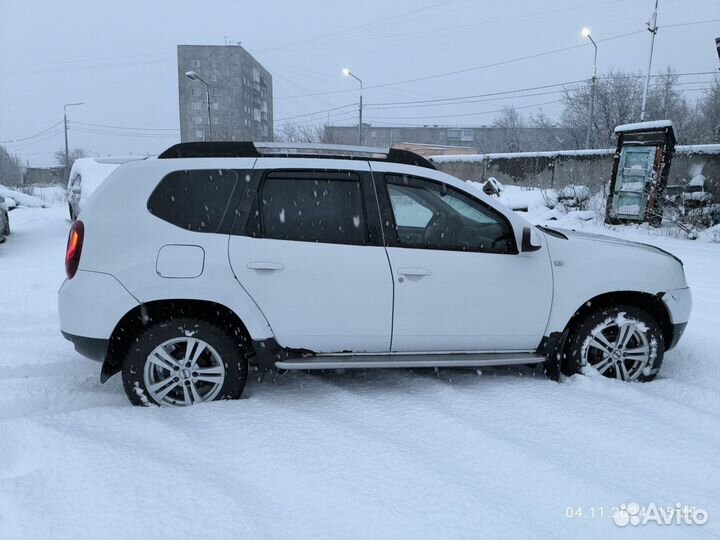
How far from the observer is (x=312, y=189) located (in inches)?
133

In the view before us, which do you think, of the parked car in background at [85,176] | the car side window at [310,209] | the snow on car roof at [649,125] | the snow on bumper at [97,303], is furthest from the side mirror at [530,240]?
the snow on car roof at [649,125]

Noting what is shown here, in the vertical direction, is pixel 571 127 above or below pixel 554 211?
above

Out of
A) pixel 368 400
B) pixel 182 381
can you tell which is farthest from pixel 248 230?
pixel 368 400

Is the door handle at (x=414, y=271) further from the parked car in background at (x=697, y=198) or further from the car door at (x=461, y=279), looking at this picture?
the parked car in background at (x=697, y=198)

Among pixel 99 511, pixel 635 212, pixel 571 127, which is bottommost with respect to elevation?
pixel 99 511

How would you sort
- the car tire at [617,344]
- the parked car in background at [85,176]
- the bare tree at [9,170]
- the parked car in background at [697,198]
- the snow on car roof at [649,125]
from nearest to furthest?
the car tire at [617,344], the parked car in background at [85,176], the parked car in background at [697,198], the snow on car roof at [649,125], the bare tree at [9,170]

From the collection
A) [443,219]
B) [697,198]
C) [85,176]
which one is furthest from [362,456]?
[697,198]

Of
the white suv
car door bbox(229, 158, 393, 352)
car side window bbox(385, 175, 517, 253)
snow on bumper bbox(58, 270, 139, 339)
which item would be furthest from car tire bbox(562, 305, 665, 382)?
snow on bumper bbox(58, 270, 139, 339)

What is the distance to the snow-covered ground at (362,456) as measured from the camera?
2.24 meters

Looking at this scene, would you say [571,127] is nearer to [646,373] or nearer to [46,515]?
[646,373]

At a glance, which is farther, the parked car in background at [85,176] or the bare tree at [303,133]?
the bare tree at [303,133]

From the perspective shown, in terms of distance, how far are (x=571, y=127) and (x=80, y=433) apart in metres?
43.0

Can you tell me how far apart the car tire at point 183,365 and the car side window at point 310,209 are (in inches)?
28.6

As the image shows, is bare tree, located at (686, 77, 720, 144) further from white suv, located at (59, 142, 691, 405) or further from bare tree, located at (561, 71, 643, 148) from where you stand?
white suv, located at (59, 142, 691, 405)
